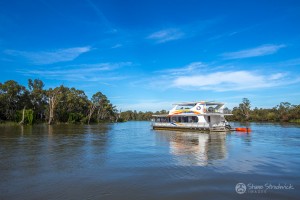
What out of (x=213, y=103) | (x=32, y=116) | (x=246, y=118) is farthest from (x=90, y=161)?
(x=246, y=118)

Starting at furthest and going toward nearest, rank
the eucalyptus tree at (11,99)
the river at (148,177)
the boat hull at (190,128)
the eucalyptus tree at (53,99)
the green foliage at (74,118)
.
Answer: the green foliage at (74,118), the eucalyptus tree at (53,99), the eucalyptus tree at (11,99), the boat hull at (190,128), the river at (148,177)

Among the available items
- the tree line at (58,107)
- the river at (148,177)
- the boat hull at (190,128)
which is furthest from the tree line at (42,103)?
the river at (148,177)

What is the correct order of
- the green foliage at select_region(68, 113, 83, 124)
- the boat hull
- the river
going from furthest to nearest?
the green foliage at select_region(68, 113, 83, 124), the boat hull, the river

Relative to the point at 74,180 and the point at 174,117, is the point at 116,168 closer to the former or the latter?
the point at 74,180

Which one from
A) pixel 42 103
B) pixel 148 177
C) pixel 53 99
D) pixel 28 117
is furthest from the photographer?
pixel 42 103

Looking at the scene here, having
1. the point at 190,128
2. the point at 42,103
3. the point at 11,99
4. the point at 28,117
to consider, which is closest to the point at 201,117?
the point at 190,128

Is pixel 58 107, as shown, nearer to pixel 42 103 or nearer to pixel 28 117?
pixel 42 103

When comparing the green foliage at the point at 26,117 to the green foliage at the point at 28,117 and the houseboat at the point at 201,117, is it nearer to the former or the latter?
the green foliage at the point at 28,117

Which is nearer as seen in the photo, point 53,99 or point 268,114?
point 53,99

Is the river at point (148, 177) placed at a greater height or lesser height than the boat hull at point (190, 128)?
lesser

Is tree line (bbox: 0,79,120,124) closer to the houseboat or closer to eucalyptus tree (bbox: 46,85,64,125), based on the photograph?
eucalyptus tree (bbox: 46,85,64,125)

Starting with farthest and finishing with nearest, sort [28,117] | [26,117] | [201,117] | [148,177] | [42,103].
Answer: [42,103], [28,117], [26,117], [201,117], [148,177]

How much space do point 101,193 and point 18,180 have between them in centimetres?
422

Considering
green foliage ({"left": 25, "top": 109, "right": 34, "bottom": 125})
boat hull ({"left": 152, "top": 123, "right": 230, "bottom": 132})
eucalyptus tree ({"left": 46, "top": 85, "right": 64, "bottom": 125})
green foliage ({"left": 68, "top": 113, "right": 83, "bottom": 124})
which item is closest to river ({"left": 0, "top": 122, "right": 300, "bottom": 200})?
boat hull ({"left": 152, "top": 123, "right": 230, "bottom": 132})
